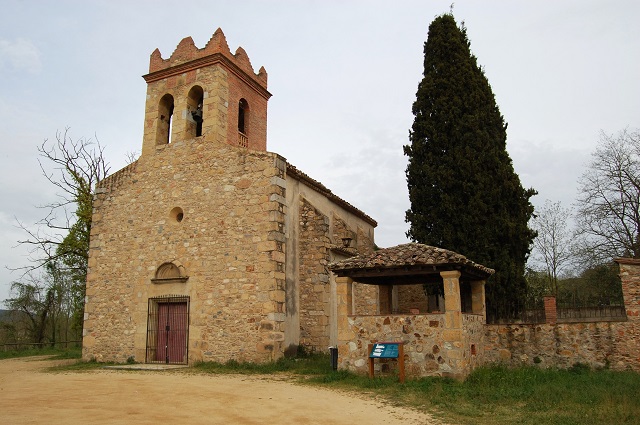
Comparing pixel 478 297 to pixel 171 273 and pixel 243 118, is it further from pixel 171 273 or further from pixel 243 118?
pixel 243 118

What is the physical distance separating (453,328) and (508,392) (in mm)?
1765

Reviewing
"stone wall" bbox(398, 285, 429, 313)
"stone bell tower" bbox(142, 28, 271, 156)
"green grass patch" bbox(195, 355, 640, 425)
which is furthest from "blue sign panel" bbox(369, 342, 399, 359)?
"stone wall" bbox(398, 285, 429, 313)

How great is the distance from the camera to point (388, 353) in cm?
1090

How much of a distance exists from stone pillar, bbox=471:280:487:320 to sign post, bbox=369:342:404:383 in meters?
3.20

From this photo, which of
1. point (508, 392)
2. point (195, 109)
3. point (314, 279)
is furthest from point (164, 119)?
point (508, 392)

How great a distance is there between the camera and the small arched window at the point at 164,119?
56.5 ft

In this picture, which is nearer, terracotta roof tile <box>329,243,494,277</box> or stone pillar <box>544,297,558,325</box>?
terracotta roof tile <box>329,243,494,277</box>

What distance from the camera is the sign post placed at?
35.4 feet

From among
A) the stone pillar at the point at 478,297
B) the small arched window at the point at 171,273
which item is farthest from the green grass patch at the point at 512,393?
the small arched window at the point at 171,273

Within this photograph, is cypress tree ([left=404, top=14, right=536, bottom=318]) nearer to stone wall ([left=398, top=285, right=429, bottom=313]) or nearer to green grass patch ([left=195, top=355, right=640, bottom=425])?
green grass patch ([left=195, top=355, right=640, bottom=425])

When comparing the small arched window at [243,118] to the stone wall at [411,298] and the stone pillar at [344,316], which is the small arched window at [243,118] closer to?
the stone pillar at [344,316]

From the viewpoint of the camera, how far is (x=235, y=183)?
15.3 meters

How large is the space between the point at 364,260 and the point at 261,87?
9.13 meters

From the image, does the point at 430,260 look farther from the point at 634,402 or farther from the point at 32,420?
the point at 32,420
